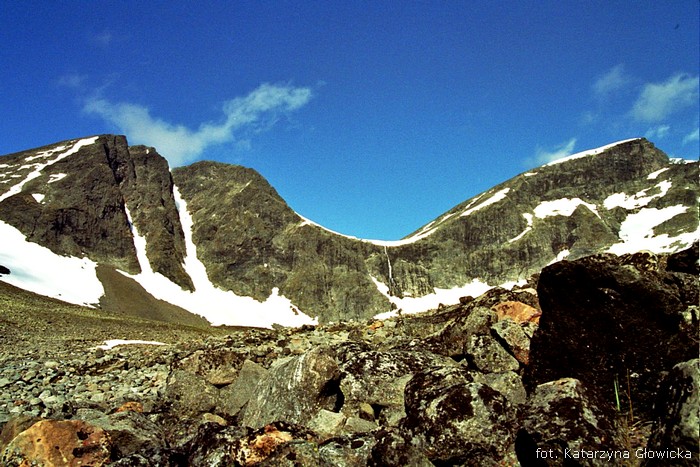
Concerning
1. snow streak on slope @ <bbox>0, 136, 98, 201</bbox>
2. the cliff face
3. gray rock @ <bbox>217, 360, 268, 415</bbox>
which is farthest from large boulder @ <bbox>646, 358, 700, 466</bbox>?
snow streak on slope @ <bbox>0, 136, 98, 201</bbox>

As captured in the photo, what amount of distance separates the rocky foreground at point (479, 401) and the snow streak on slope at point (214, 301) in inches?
5197

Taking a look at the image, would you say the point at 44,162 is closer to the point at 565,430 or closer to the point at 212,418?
the point at 212,418

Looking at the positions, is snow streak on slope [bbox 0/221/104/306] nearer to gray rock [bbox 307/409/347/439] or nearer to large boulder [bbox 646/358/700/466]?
gray rock [bbox 307/409/347/439]

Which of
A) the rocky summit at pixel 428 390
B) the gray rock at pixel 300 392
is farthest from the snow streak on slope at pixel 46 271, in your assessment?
the gray rock at pixel 300 392

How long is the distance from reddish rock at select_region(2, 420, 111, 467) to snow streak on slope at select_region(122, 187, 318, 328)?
133 metres

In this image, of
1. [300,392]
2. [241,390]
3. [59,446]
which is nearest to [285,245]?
[241,390]

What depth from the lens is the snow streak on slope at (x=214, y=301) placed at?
143 meters

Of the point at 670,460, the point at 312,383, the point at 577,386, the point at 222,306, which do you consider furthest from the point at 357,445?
the point at 222,306

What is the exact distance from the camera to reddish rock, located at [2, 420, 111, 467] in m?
8.09

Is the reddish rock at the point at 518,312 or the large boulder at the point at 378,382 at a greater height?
the reddish rock at the point at 518,312

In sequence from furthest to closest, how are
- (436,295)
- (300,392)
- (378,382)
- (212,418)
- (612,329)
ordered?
1. (436,295)
2. (212,418)
3. (378,382)
4. (300,392)
5. (612,329)

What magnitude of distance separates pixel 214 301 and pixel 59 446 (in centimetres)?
15604

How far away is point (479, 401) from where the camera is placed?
7.24 metres

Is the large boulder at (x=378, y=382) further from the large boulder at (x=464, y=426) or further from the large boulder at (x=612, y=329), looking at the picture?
the large boulder at (x=612, y=329)
